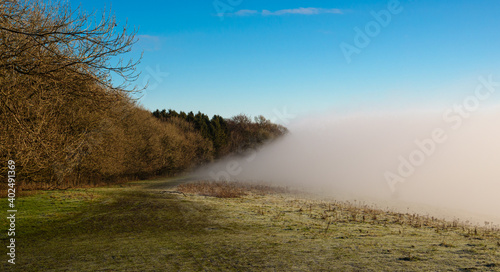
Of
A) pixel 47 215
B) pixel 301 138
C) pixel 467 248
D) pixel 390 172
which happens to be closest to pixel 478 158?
pixel 390 172

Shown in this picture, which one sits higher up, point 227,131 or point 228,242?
point 227,131

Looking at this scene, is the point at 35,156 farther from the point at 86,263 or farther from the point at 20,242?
the point at 86,263

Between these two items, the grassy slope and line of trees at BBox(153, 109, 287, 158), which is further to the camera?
line of trees at BBox(153, 109, 287, 158)

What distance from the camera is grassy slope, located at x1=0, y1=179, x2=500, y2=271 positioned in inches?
310

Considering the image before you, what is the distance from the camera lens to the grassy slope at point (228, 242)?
7.86 m

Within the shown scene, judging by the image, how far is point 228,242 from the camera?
10312 millimetres

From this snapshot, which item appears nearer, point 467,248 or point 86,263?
point 86,263

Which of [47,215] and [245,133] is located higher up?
[245,133]

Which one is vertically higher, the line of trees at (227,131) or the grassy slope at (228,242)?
the line of trees at (227,131)

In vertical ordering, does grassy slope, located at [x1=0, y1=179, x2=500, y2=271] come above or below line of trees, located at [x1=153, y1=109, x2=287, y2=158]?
below

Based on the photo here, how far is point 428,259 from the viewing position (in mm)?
8242

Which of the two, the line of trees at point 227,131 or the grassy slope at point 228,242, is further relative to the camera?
the line of trees at point 227,131

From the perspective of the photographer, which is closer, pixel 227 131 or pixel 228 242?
pixel 228 242

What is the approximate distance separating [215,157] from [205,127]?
8.38 m
